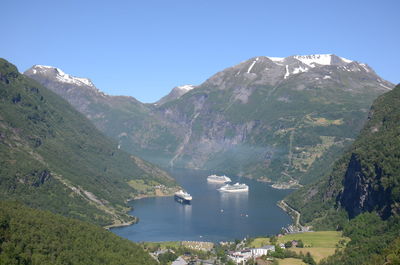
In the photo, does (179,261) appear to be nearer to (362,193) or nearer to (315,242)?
(315,242)

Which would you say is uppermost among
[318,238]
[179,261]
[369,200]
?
[369,200]

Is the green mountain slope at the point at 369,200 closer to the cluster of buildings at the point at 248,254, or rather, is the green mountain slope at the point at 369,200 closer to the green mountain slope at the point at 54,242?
the cluster of buildings at the point at 248,254

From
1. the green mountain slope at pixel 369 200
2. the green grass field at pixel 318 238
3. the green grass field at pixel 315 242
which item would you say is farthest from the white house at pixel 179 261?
the green mountain slope at pixel 369 200

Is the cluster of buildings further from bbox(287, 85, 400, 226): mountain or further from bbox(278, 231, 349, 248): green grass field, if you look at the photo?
bbox(287, 85, 400, 226): mountain

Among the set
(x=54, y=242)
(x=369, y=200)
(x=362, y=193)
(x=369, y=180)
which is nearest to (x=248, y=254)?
(x=54, y=242)

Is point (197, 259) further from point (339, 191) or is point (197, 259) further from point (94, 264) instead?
point (339, 191)

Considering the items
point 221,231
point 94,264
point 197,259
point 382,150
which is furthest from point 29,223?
point 382,150

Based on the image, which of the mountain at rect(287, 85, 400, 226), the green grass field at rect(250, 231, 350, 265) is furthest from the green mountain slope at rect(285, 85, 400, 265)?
the green grass field at rect(250, 231, 350, 265)
